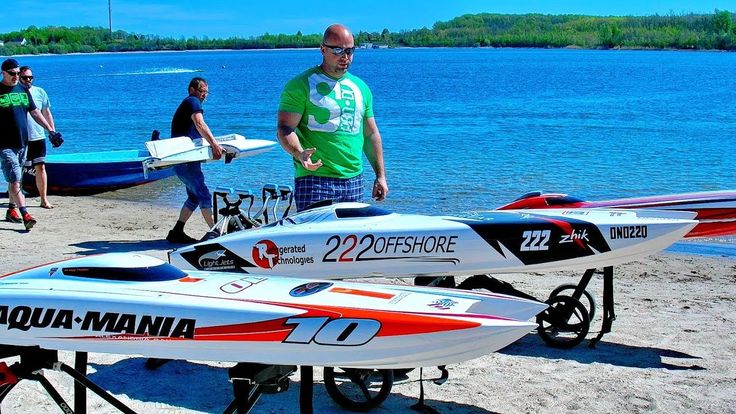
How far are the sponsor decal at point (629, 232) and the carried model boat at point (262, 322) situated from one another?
2207mm

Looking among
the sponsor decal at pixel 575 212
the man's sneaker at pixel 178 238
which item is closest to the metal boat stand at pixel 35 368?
the sponsor decal at pixel 575 212

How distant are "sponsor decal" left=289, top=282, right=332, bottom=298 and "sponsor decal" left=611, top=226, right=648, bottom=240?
2.59 metres

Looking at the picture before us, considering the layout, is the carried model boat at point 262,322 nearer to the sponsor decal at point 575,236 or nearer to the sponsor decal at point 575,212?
the sponsor decal at point 575,236

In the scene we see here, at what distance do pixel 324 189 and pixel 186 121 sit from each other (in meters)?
4.52

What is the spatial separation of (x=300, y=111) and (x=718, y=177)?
15.3 m

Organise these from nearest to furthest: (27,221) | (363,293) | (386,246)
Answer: (363,293)
(386,246)
(27,221)

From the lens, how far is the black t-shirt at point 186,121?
408 inches

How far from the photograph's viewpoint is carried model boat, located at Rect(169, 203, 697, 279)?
620 cm

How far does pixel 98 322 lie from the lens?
4.10 metres

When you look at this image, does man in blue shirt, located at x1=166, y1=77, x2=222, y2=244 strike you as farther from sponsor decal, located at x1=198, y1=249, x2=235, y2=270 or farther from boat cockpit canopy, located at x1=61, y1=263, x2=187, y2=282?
boat cockpit canopy, located at x1=61, y1=263, x2=187, y2=282

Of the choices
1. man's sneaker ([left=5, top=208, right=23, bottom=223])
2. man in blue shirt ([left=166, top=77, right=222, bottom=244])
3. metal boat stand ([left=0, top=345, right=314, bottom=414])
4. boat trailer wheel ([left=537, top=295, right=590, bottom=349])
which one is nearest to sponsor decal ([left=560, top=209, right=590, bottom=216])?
boat trailer wheel ([left=537, top=295, right=590, bottom=349])

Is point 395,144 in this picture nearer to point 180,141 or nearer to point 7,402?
point 180,141

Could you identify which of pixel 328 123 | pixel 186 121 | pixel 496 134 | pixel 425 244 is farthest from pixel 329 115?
pixel 496 134

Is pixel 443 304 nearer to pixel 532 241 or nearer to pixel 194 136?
pixel 532 241
